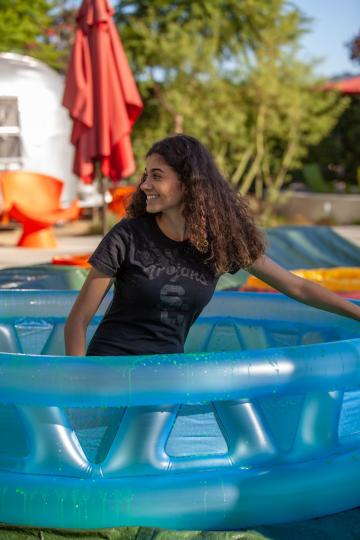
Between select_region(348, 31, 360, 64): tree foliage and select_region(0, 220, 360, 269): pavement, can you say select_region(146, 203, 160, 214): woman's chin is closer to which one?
select_region(0, 220, 360, 269): pavement

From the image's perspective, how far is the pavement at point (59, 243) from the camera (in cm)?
958

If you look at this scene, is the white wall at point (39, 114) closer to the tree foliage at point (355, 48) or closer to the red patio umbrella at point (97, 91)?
the red patio umbrella at point (97, 91)

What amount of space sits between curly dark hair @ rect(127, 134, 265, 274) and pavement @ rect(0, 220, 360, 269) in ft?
21.1

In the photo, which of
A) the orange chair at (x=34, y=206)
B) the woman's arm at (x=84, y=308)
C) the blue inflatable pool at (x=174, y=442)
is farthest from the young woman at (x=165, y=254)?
the orange chair at (x=34, y=206)

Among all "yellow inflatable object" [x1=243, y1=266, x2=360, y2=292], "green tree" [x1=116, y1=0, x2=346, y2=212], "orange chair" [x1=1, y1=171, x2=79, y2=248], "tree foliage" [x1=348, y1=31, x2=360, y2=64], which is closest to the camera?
"yellow inflatable object" [x1=243, y1=266, x2=360, y2=292]

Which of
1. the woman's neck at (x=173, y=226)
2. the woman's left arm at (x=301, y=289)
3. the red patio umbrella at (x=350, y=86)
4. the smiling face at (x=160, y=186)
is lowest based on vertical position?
the red patio umbrella at (x=350, y=86)

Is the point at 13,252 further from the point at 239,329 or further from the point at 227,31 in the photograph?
the point at 227,31

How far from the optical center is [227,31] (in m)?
16.8

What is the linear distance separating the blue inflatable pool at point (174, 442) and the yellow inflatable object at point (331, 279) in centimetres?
317

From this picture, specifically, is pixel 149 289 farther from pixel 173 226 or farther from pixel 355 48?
pixel 355 48

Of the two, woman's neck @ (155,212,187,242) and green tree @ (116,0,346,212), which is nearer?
woman's neck @ (155,212,187,242)

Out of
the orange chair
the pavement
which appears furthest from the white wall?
the orange chair

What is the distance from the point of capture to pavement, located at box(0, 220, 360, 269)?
31.4ft

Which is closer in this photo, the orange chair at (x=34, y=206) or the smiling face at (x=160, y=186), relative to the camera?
the smiling face at (x=160, y=186)
